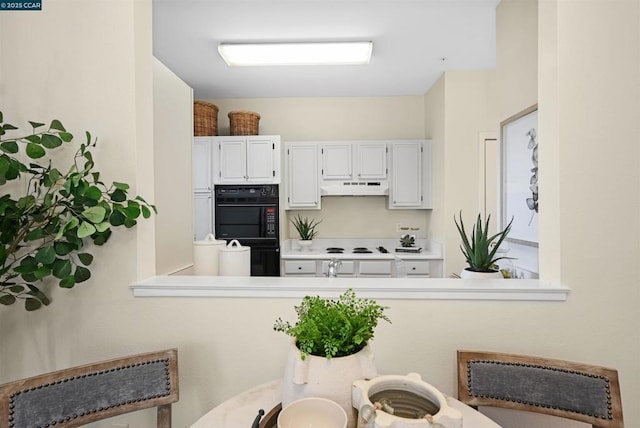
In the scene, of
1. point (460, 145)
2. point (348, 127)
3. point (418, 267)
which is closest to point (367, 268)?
point (418, 267)

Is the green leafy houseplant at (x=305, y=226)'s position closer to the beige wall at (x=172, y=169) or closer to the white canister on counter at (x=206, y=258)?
the beige wall at (x=172, y=169)

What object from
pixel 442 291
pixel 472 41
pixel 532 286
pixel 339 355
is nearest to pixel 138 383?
pixel 339 355

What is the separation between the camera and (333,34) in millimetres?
2820

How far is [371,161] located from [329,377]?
11.7 feet

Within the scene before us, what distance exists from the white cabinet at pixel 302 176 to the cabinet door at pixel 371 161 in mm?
501

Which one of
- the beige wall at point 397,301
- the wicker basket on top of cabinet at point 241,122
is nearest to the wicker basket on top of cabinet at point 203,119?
the wicker basket on top of cabinet at point 241,122

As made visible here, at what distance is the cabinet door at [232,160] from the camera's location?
396 centimetres

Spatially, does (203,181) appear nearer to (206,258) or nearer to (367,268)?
(367,268)

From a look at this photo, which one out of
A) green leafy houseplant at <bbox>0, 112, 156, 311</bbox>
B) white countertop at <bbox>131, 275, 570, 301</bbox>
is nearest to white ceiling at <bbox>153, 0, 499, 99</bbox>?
green leafy houseplant at <bbox>0, 112, 156, 311</bbox>

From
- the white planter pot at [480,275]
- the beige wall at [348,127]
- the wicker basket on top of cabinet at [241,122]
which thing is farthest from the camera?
the beige wall at [348,127]

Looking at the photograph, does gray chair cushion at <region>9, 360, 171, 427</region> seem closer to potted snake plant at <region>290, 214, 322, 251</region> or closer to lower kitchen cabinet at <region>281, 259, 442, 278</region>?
lower kitchen cabinet at <region>281, 259, 442, 278</region>

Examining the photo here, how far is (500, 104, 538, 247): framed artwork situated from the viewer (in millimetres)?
1982

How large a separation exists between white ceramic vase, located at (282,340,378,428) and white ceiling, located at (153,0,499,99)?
2406 mm

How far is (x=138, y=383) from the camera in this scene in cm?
111
